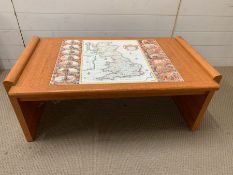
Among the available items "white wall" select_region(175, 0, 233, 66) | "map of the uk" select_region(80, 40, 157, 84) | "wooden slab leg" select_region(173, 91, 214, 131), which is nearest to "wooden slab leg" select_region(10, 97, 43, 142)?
"map of the uk" select_region(80, 40, 157, 84)

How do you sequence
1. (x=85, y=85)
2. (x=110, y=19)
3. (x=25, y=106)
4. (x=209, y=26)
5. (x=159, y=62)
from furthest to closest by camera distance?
(x=209, y=26)
(x=110, y=19)
(x=159, y=62)
(x=25, y=106)
(x=85, y=85)

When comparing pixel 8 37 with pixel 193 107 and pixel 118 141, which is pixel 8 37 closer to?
pixel 118 141

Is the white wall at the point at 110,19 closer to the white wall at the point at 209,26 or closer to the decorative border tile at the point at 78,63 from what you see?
the white wall at the point at 209,26

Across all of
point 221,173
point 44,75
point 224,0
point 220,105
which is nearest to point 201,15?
point 224,0

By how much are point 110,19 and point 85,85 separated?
768mm

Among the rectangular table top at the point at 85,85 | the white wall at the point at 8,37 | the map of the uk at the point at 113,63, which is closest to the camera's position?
the rectangular table top at the point at 85,85

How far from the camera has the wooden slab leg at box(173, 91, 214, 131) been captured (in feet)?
3.89

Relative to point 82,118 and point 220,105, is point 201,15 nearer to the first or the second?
point 220,105

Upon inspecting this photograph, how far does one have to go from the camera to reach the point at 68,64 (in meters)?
1.16

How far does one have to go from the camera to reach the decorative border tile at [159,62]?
1.12 meters

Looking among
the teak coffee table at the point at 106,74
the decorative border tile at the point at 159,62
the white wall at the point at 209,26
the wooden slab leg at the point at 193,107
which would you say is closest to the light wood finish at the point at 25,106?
the teak coffee table at the point at 106,74

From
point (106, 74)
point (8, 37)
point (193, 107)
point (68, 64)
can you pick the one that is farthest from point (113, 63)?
point (8, 37)

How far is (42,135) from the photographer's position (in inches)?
49.4

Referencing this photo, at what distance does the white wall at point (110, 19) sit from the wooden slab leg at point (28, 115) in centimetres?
61
